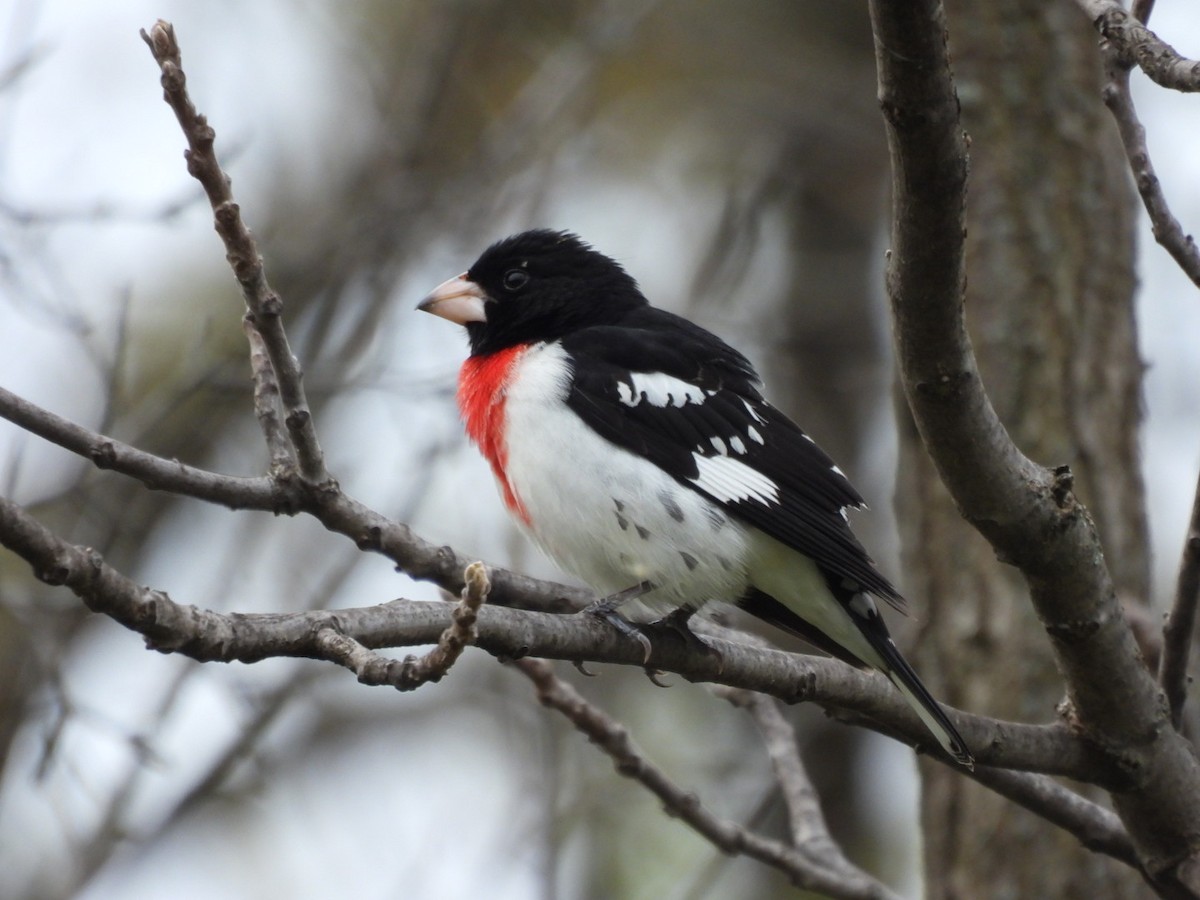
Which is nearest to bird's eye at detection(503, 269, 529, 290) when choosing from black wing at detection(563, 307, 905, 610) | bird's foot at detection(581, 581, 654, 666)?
black wing at detection(563, 307, 905, 610)

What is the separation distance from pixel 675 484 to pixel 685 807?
0.82m

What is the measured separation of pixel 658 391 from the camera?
3941 mm

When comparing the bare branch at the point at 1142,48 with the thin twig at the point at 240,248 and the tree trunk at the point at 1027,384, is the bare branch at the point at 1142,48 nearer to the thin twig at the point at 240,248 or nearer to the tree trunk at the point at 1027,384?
the thin twig at the point at 240,248

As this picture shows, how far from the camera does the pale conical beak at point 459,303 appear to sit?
4.51 metres

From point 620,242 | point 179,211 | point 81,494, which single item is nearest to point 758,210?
point 620,242

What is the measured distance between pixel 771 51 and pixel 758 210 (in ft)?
5.88

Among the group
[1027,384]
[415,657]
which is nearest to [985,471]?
[415,657]

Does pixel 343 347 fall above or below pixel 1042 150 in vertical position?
below

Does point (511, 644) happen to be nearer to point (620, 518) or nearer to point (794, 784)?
point (620, 518)

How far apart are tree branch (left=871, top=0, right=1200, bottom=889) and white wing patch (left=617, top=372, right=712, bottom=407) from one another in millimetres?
1183

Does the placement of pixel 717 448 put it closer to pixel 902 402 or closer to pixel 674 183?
pixel 902 402

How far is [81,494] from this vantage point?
16.0 ft

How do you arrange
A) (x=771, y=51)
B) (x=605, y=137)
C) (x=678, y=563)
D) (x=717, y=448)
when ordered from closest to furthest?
(x=678, y=563)
(x=717, y=448)
(x=605, y=137)
(x=771, y=51)

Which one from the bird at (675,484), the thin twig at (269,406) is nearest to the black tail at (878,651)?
the bird at (675,484)
